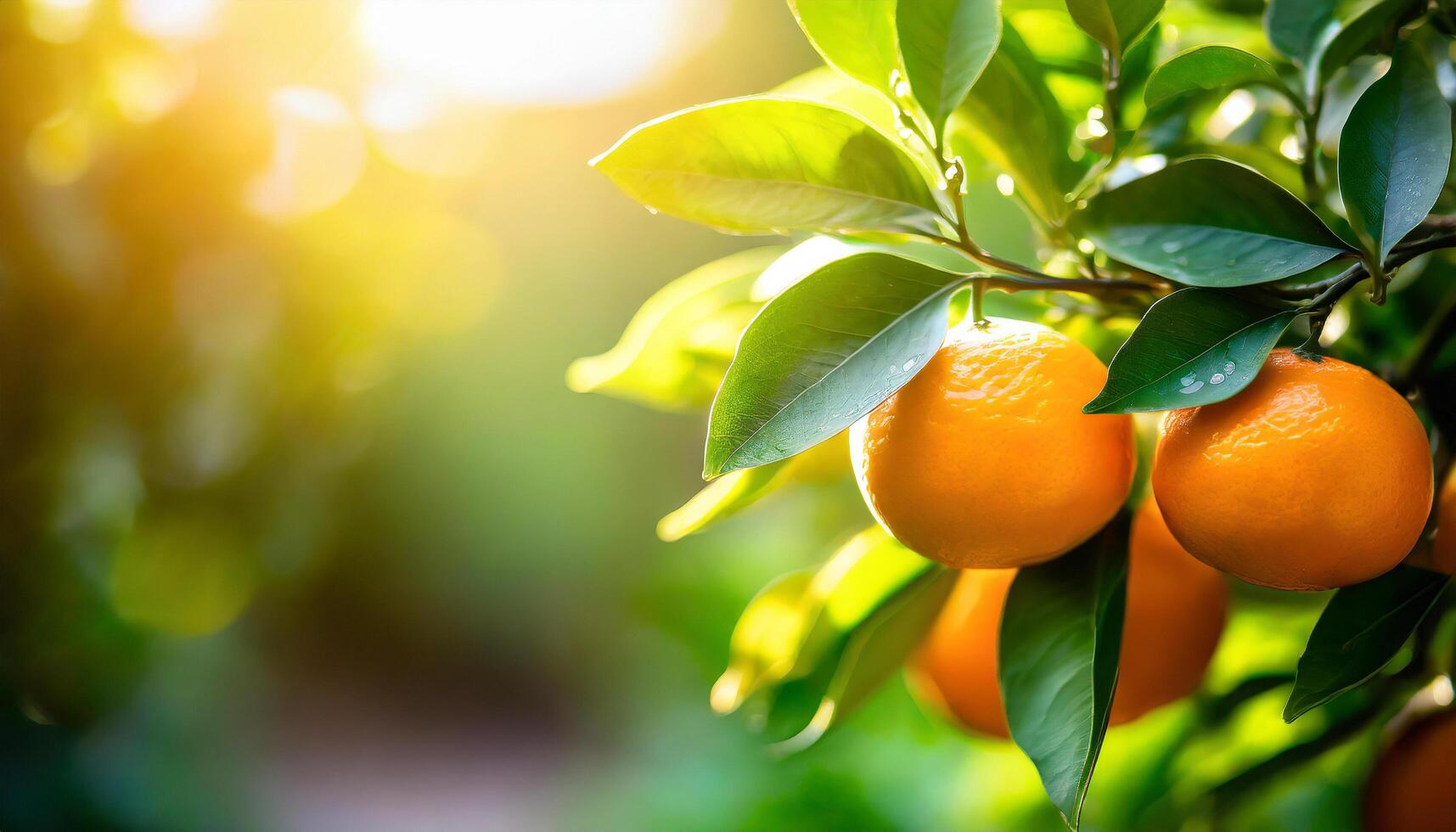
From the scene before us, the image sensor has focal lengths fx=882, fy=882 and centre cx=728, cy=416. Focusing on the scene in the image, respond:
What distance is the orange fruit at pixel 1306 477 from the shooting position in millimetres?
291

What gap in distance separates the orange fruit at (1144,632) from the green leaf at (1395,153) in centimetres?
18

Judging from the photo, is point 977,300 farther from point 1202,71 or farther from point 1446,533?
point 1446,533

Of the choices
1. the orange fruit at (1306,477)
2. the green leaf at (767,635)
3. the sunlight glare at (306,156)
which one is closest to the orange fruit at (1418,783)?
the orange fruit at (1306,477)

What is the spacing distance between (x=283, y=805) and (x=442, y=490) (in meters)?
0.63

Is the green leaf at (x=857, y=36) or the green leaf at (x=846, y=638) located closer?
the green leaf at (x=857, y=36)

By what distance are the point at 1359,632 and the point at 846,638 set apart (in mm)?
229

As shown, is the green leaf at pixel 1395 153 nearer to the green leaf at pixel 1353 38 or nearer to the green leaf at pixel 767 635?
the green leaf at pixel 1353 38

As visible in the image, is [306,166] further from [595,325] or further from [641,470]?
[595,325]

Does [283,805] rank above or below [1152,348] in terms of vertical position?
above

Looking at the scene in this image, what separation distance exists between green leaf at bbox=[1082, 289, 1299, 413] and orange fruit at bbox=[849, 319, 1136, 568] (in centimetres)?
3

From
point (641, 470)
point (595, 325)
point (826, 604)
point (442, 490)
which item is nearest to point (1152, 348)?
point (826, 604)

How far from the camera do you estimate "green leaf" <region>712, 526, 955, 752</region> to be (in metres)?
0.48

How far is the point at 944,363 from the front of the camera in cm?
33

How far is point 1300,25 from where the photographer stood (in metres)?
0.43
